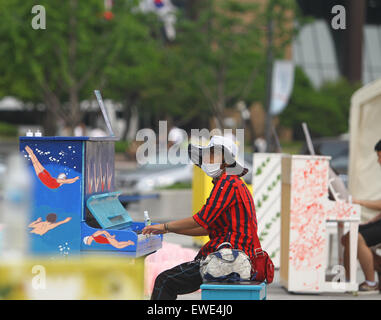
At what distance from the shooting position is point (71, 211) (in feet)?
19.6

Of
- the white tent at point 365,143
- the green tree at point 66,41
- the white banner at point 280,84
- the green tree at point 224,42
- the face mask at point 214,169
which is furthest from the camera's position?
the green tree at point 224,42

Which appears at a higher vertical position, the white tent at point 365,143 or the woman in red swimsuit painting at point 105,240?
the white tent at point 365,143

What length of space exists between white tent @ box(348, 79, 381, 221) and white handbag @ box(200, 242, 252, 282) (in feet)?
19.1

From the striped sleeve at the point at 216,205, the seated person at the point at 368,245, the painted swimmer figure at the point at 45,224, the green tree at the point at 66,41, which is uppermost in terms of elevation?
the green tree at the point at 66,41

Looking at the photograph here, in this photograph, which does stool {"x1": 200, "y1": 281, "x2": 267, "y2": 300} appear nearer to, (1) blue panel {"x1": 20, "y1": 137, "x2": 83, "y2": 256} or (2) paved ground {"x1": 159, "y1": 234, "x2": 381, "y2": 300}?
(1) blue panel {"x1": 20, "y1": 137, "x2": 83, "y2": 256}

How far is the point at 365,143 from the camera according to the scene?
1132 cm

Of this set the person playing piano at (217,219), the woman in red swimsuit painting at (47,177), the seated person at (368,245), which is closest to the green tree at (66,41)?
the seated person at (368,245)

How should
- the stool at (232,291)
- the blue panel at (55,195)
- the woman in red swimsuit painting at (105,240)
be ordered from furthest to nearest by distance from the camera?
the blue panel at (55,195)
the woman in red swimsuit painting at (105,240)
the stool at (232,291)

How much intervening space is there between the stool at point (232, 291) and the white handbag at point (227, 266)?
88 millimetres

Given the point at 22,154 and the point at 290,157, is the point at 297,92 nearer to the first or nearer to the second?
the point at 290,157

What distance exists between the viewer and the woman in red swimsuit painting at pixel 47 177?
235 inches

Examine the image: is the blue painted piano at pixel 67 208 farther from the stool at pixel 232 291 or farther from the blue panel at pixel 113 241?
the stool at pixel 232 291

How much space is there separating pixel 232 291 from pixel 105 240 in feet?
3.50
